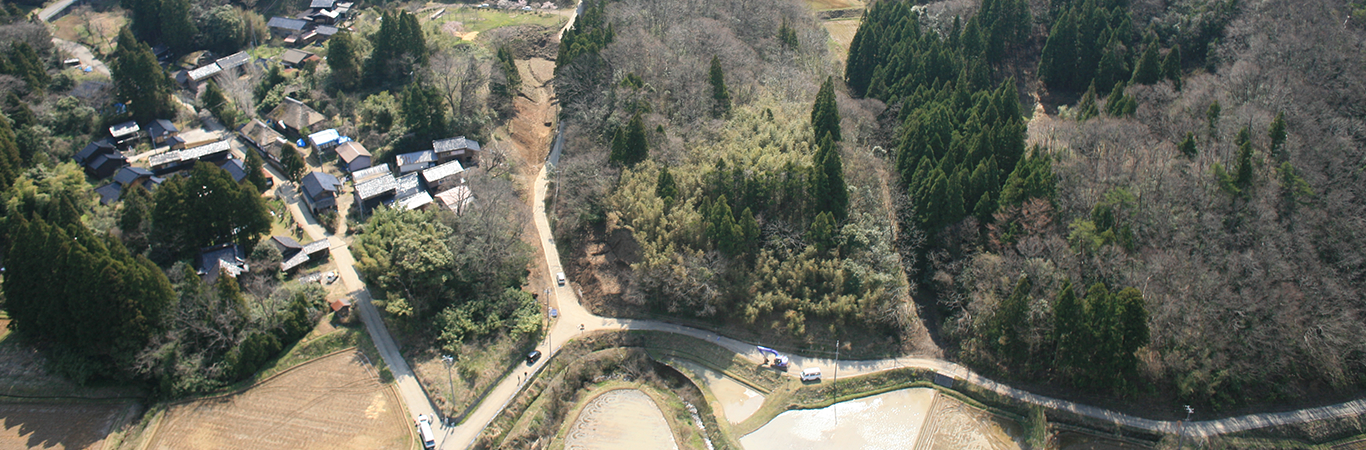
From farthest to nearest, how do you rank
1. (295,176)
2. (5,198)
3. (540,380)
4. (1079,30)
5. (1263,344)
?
1. (1079,30)
2. (295,176)
3. (5,198)
4. (540,380)
5. (1263,344)

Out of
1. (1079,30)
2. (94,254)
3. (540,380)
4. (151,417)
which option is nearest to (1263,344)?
(1079,30)

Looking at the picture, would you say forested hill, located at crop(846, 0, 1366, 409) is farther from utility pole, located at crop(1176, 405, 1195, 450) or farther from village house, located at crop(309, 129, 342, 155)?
village house, located at crop(309, 129, 342, 155)

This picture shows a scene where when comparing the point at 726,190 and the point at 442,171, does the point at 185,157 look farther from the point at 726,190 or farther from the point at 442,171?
the point at 726,190

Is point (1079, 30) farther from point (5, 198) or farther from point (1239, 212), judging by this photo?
point (5, 198)

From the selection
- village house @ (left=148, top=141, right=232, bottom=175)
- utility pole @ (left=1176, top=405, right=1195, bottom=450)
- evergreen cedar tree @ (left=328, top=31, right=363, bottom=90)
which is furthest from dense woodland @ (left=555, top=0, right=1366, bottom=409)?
village house @ (left=148, top=141, right=232, bottom=175)

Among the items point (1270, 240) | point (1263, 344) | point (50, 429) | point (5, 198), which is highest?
point (1270, 240)

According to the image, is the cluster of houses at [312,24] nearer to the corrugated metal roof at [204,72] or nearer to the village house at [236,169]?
the corrugated metal roof at [204,72]
